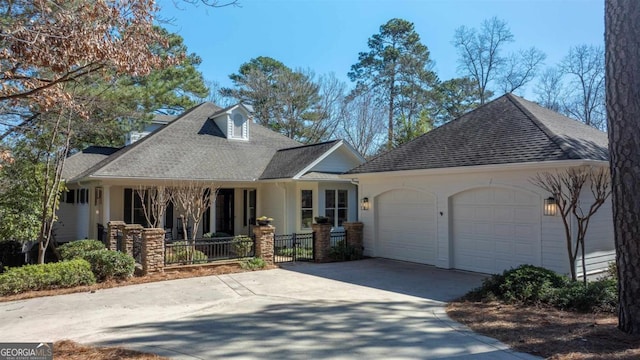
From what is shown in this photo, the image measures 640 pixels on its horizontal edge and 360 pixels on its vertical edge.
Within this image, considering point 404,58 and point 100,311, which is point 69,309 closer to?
point 100,311

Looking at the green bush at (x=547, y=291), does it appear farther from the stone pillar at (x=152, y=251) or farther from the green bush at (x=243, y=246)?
the stone pillar at (x=152, y=251)

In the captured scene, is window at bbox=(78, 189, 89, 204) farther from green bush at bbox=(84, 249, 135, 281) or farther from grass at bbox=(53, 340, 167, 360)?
grass at bbox=(53, 340, 167, 360)

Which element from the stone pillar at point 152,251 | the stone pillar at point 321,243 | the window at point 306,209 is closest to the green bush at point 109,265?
the stone pillar at point 152,251

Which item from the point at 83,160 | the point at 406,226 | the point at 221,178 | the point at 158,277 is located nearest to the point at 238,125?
the point at 221,178

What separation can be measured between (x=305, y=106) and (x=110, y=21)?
25.8 meters

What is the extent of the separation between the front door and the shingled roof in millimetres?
6594

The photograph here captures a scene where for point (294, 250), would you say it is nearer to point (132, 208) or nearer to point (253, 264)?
point (253, 264)

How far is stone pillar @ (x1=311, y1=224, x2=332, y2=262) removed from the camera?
13.6 meters

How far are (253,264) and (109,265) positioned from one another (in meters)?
3.76

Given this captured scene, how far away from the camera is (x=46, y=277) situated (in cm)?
959

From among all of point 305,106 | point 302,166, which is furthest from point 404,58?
point 302,166

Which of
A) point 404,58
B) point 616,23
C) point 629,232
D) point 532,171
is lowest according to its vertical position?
point 629,232

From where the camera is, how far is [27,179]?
42.1 feet

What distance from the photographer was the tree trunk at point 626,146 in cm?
578
